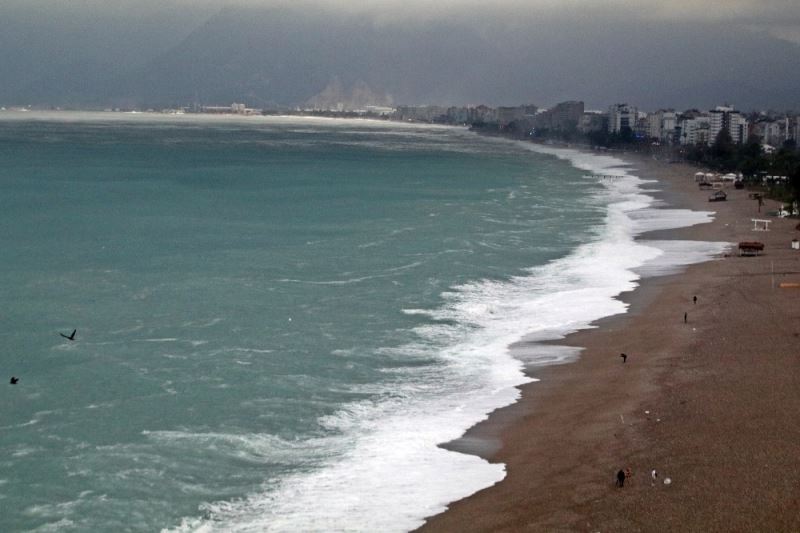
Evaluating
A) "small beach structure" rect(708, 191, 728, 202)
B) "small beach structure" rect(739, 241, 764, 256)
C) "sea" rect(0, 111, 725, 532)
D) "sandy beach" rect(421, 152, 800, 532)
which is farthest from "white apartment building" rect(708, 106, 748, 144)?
"sandy beach" rect(421, 152, 800, 532)

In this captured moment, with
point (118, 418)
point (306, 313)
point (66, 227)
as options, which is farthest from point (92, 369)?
point (66, 227)

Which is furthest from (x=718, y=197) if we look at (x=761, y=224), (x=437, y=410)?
(x=437, y=410)

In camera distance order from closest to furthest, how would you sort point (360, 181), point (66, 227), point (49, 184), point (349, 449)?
point (349, 449), point (66, 227), point (49, 184), point (360, 181)

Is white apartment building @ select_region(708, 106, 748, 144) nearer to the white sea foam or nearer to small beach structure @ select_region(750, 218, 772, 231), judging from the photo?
small beach structure @ select_region(750, 218, 772, 231)

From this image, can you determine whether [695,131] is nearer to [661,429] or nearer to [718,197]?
[718,197]

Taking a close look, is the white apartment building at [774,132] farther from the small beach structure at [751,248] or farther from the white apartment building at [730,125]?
the small beach structure at [751,248]

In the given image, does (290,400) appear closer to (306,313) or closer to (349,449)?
(349,449)
